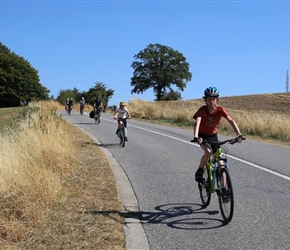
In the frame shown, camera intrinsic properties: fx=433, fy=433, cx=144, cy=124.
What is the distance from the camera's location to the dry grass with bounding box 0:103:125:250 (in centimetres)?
512

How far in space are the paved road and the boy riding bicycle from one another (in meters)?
0.87

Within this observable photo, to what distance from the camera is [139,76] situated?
87750 mm

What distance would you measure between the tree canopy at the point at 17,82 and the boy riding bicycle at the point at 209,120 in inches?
2819

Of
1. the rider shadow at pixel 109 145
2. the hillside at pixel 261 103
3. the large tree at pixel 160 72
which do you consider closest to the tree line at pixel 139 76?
the large tree at pixel 160 72

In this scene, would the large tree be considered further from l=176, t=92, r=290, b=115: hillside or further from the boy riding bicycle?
the boy riding bicycle

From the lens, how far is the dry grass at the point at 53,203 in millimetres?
5125

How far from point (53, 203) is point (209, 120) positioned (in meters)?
2.74

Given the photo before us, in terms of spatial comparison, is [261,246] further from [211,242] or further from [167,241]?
[167,241]

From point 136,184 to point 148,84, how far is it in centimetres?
7892

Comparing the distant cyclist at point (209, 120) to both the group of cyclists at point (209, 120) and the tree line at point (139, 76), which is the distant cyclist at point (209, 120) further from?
the tree line at point (139, 76)

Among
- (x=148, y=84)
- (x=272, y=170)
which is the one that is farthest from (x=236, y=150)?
(x=148, y=84)

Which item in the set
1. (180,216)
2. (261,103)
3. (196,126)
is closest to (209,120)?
(196,126)

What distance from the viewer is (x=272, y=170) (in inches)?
407

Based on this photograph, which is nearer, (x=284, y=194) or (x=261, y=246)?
(x=261, y=246)
